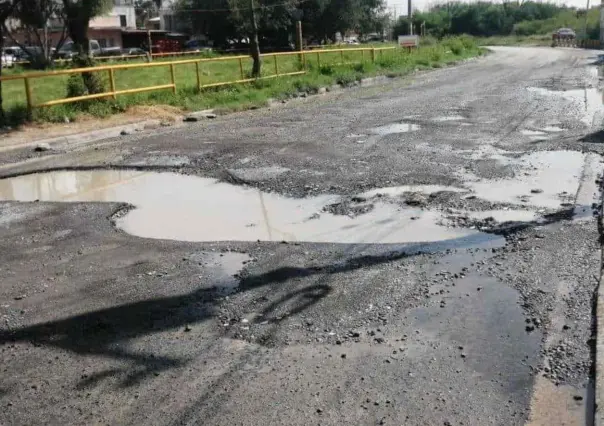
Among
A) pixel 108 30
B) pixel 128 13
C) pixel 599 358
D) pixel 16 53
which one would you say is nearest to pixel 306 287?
pixel 599 358

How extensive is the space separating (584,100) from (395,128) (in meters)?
7.71

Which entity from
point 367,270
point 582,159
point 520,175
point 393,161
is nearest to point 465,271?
point 367,270

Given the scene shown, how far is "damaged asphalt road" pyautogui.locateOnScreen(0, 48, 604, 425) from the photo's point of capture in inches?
163

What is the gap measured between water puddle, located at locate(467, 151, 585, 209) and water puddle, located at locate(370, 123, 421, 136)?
11.9 ft

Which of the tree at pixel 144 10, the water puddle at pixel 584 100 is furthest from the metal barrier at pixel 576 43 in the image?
the tree at pixel 144 10

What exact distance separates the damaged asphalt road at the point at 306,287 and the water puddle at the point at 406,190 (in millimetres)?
39

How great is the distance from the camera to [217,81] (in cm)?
2452

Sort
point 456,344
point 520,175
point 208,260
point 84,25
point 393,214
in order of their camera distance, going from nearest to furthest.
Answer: point 456,344
point 208,260
point 393,214
point 520,175
point 84,25

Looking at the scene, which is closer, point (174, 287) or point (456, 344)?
point (456, 344)

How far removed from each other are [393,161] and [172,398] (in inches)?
297

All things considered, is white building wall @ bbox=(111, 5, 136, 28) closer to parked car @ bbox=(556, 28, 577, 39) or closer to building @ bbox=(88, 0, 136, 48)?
building @ bbox=(88, 0, 136, 48)

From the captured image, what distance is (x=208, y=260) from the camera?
6.69 m

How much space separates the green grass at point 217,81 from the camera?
1855 cm

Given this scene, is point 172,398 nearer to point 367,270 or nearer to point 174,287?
point 174,287
